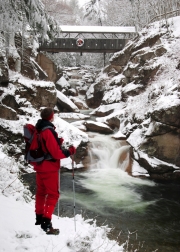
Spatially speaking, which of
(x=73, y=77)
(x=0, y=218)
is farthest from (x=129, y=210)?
(x=73, y=77)

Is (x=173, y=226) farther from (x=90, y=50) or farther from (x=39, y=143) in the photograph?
(x=90, y=50)

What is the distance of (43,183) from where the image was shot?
3.78 m

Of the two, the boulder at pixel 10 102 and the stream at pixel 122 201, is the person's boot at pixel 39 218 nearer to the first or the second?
the stream at pixel 122 201

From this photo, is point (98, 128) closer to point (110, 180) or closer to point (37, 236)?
point (110, 180)

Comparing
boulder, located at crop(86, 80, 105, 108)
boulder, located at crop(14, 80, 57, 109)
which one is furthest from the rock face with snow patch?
boulder, located at crop(14, 80, 57, 109)

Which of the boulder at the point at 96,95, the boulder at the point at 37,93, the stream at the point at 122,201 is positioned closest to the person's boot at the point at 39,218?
the stream at the point at 122,201

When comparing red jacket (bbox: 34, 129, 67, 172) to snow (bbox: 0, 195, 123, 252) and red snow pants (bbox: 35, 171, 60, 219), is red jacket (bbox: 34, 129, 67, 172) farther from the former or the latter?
snow (bbox: 0, 195, 123, 252)

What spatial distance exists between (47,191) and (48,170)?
1.03 ft

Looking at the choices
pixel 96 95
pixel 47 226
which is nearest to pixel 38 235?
pixel 47 226

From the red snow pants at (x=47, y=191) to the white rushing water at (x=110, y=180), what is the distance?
5.14 m

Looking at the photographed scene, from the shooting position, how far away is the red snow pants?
3709 millimetres

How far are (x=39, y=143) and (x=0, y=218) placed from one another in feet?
4.77

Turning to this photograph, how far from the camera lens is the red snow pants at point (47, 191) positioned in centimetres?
371

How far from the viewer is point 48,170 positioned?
3686 mm
